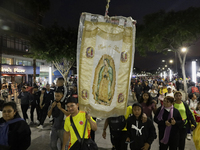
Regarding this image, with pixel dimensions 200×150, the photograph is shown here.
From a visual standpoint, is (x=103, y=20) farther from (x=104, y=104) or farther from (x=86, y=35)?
(x=104, y=104)

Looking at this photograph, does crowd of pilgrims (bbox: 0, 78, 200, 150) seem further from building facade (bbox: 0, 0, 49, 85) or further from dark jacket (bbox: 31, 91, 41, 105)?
building facade (bbox: 0, 0, 49, 85)

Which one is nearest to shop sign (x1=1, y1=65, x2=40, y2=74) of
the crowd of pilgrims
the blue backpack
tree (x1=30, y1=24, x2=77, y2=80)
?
tree (x1=30, y1=24, x2=77, y2=80)

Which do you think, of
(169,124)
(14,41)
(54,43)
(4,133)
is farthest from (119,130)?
(14,41)

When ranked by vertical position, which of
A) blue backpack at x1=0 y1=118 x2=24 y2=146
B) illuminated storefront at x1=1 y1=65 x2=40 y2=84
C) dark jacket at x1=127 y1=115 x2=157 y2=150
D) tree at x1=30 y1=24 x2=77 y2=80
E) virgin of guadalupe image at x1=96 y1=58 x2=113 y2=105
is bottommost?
dark jacket at x1=127 y1=115 x2=157 y2=150

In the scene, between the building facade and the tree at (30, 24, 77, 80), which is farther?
the building facade

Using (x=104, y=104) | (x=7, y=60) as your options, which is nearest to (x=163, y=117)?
(x=104, y=104)

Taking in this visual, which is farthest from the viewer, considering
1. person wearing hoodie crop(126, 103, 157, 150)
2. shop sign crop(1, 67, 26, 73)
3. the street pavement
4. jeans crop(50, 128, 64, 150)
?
shop sign crop(1, 67, 26, 73)

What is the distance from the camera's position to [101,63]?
8.84ft

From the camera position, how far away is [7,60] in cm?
2739

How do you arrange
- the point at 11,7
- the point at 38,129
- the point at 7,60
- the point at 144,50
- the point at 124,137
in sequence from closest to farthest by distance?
the point at 124,137
the point at 38,129
the point at 144,50
the point at 7,60
the point at 11,7

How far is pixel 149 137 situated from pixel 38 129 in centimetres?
490

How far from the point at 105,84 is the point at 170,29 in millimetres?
12325

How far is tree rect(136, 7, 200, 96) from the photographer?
12734 mm

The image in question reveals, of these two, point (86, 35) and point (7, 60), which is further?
point (7, 60)
